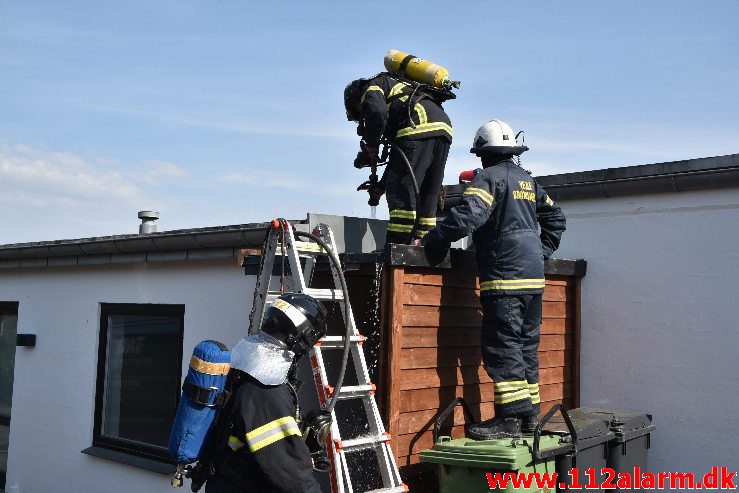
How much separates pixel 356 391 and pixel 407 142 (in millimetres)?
1919

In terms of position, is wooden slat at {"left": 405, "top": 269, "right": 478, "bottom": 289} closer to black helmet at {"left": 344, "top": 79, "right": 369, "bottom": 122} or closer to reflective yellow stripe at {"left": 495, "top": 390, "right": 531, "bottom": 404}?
reflective yellow stripe at {"left": 495, "top": 390, "right": 531, "bottom": 404}

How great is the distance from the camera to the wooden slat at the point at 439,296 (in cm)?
496

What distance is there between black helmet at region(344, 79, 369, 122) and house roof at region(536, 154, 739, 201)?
5.60 ft

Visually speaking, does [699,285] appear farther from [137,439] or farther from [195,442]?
[137,439]

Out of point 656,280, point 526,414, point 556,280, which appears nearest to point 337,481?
point 526,414

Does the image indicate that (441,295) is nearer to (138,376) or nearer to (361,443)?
(361,443)

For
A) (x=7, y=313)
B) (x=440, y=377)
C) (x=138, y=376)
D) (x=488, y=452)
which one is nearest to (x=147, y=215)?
(x=7, y=313)

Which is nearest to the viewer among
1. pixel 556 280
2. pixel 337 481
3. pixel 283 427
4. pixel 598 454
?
pixel 283 427

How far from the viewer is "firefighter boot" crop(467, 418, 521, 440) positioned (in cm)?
474

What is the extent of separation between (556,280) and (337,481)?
2.79 metres

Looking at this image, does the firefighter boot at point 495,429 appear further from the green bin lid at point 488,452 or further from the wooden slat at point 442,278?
the wooden slat at point 442,278

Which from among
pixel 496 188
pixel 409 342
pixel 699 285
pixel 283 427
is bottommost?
pixel 283 427

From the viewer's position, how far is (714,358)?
5812 millimetres

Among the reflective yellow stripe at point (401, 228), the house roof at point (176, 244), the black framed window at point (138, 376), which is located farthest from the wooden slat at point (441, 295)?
the black framed window at point (138, 376)
